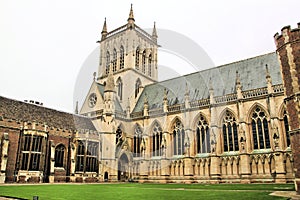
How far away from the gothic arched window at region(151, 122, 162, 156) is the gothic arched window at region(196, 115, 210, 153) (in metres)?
6.47

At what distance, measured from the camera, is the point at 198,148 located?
36.5 m

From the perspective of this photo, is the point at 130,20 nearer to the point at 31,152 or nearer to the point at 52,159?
the point at 52,159

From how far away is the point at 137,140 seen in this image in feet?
143

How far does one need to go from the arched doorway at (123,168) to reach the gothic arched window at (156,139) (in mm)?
5011

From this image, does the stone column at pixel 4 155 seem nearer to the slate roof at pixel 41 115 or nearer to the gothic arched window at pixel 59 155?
the slate roof at pixel 41 115

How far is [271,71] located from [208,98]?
29.2ft

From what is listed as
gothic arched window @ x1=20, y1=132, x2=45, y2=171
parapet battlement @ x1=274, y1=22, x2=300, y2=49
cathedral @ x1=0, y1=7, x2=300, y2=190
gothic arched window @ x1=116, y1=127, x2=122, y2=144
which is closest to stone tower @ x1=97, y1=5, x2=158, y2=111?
cathedral @ x1=0, y1=7, x2=300, y2=190

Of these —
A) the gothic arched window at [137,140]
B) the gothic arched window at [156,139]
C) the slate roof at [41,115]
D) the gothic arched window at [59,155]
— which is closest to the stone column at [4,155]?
the slate roof at [41,115]

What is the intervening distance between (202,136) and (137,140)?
11902 mm

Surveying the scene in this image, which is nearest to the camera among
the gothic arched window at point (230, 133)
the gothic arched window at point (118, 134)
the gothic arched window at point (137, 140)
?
the gothic arched window at point (230, 133)

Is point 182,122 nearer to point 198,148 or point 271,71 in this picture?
point 198,148

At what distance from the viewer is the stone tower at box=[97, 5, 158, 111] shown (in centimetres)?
5012

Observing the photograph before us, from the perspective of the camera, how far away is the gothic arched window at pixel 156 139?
133ft

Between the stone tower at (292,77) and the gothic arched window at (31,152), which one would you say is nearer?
the stone tower at (292,77)
